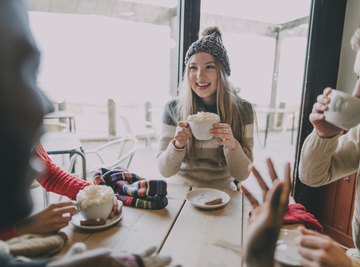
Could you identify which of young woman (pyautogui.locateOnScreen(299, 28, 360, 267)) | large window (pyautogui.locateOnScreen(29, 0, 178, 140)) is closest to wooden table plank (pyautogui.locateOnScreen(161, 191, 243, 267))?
young woman (pyautogui.locateOnScreen(299, 28, 360, 267))

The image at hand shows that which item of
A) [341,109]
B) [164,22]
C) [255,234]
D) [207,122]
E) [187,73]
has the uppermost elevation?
[164,22]

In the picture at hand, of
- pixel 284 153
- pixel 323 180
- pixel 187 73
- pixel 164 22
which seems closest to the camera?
pixel 323 180

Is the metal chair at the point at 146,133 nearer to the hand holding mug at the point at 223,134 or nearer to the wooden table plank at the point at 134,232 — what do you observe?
the hand holding mug at the point at 223,134

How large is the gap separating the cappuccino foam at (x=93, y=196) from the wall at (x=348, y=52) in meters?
2.21

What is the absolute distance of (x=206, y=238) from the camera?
2.68 ft

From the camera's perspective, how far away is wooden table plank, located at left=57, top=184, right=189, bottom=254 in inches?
30.6

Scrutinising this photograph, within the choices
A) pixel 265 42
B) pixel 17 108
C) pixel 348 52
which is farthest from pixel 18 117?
pixel 265 42

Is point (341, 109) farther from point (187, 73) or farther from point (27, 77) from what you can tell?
point (187, 73)

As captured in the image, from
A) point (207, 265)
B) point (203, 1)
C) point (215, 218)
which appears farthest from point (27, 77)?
point (203, 1)

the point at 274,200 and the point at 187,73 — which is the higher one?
the point at 187,73

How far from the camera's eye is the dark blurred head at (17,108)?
1.35ft

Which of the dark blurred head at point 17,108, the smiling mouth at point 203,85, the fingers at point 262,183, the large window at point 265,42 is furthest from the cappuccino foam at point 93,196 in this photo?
the large window at point 265,42

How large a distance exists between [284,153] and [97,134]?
2.95 m

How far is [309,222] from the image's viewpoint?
92cm
